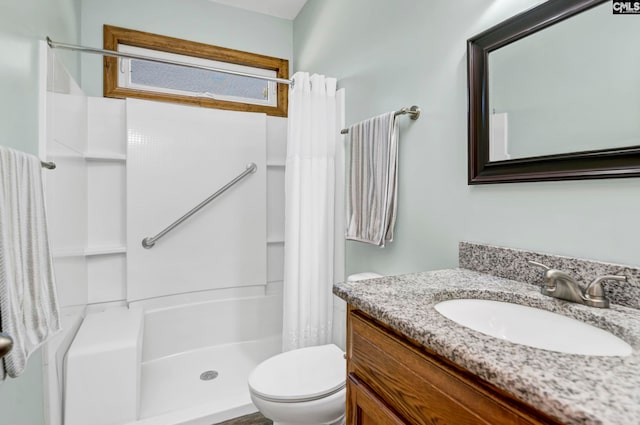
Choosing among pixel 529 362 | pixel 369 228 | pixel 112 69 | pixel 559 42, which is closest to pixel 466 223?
pixel 369 228

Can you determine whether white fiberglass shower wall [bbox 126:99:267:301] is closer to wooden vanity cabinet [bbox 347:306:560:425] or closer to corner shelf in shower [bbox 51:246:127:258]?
corner shelf in shower [bbox 51:246:127:258]

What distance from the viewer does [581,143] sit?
0.84m

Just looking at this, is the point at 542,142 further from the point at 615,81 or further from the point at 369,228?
the point at 369,228

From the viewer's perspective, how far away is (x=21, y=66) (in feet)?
3.72

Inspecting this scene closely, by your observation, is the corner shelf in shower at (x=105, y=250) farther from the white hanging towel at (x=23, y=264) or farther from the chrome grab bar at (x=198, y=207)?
the white hanging towel at (x=23, y=264)

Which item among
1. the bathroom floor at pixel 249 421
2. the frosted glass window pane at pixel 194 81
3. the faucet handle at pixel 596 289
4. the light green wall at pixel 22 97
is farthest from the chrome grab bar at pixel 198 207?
the faucet handle at pixel 596 289

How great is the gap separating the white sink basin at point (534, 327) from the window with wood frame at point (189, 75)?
2.13 metres

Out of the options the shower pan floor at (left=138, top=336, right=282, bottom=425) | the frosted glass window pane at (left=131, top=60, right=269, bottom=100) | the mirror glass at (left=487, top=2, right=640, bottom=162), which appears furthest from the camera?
the frosted glass window pane at (left=131, top=60, right=269, bottom=100)

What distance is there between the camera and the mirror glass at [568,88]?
0.76 meters

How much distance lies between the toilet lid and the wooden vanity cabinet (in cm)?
37

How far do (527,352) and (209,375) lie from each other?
2050 mm

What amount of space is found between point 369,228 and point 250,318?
1.43 meters

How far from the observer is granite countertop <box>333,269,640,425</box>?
0.39 m

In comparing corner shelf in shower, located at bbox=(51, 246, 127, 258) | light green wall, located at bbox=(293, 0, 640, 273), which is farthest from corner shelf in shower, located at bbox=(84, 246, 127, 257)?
light green wall, located at bbox=(293, 0, 640, 273)
